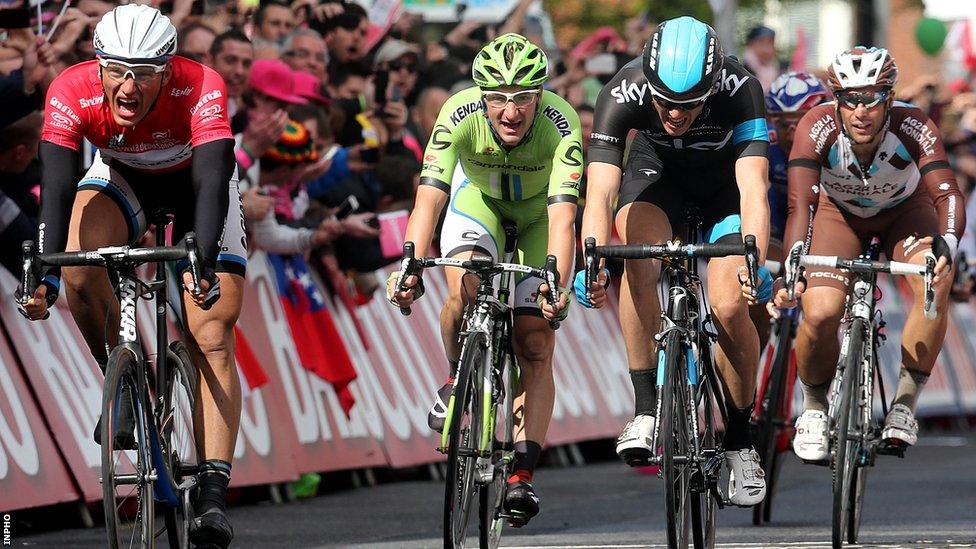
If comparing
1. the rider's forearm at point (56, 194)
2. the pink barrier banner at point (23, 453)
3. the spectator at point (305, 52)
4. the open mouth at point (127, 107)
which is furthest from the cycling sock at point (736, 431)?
the spectator at point (305, 52)

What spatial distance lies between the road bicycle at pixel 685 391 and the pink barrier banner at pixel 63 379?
3.41 m

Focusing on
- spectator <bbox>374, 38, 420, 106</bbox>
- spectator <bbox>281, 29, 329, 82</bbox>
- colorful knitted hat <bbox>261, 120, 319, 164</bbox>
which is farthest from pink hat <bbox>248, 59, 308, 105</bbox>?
spectator <bbox>374, 38, 420, 106</bbox>

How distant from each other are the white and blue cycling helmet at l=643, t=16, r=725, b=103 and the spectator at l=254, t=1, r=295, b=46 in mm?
5171

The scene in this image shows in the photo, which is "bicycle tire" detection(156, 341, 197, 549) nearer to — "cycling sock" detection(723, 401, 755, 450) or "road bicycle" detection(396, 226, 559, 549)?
"road bicycle" detection(396, 226, 559, 549)

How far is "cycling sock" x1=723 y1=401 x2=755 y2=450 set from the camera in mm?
8555

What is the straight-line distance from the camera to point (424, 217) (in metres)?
8.41

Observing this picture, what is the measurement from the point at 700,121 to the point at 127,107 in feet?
8.52

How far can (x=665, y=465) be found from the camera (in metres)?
7.60

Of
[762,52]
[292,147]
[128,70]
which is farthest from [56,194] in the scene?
[762,52]

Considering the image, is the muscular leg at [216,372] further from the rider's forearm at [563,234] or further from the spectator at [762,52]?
the spectator at [762,52]

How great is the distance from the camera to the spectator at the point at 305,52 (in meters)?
12.6

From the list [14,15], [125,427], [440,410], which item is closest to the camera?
[125,427]

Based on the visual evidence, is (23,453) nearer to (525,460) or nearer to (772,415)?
(525,460)

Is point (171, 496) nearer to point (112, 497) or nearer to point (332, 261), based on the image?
point (112, 497)
